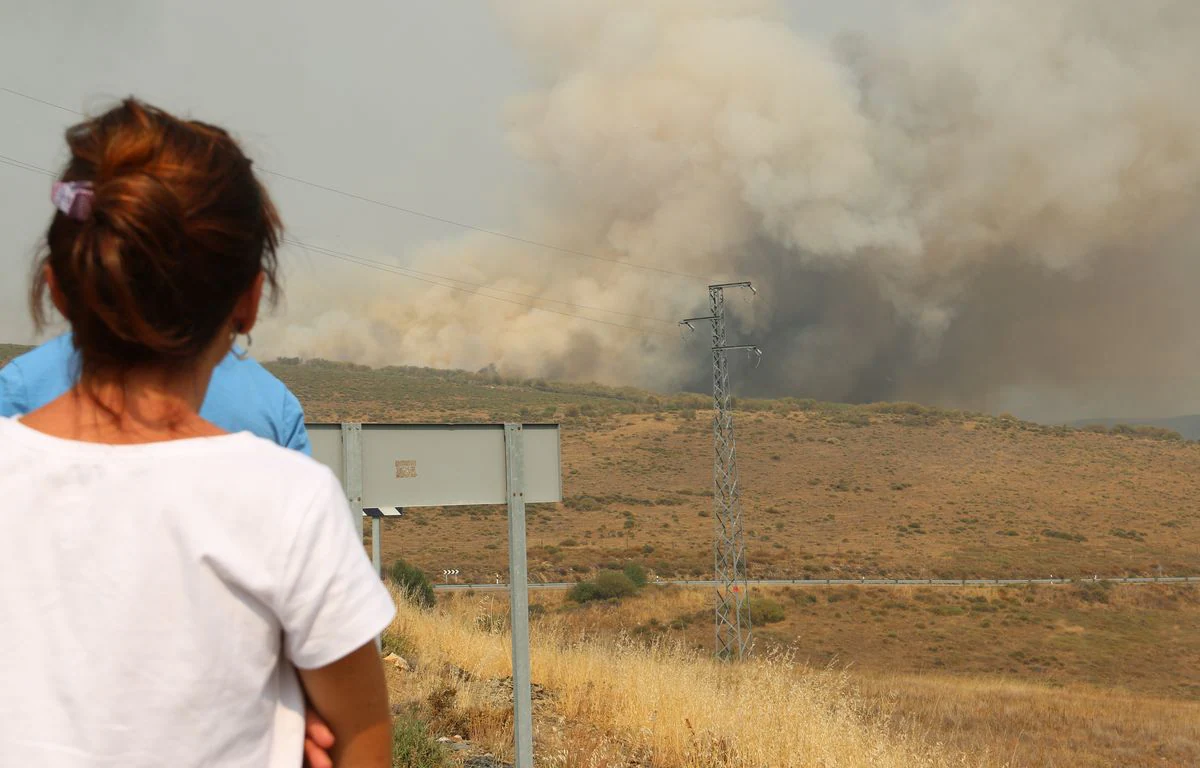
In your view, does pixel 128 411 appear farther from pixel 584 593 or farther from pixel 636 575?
pixel 636 575

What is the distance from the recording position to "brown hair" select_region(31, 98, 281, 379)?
1.18 meters

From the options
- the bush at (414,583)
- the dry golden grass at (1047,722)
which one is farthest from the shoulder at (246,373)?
the bush at (414,583)

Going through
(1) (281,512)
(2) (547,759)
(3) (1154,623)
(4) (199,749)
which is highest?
(1) (281,512)

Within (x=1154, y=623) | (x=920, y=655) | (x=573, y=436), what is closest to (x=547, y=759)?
(x=920, y=655)

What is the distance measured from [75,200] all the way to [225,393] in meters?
0.78

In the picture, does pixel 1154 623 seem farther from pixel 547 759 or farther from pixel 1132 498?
pixel 547 759

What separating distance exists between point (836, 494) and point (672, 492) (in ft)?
38.6

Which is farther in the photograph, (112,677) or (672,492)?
(672,492)

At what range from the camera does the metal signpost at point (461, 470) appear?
5.62m

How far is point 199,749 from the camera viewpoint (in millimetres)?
1184

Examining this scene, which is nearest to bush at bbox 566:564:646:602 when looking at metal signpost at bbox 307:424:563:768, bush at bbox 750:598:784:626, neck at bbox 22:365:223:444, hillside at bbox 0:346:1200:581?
bush at bbox 750:598:784:626

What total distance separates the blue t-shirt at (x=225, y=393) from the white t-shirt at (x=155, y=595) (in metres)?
0.63

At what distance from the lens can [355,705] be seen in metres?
1.27

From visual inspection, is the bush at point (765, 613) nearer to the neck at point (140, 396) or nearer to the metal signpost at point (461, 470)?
the metal signpost at point (461, 470)
